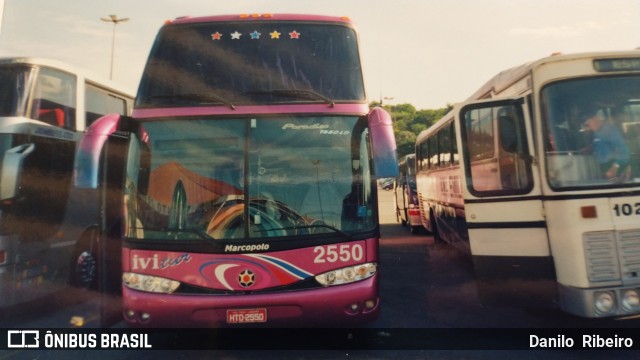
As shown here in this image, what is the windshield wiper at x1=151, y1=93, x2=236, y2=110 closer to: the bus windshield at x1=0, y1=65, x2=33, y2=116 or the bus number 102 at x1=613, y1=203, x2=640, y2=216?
the bus windshield at x1=0, y1=65, x2=33, y2=116

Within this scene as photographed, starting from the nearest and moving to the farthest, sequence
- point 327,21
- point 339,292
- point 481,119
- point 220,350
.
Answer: point 339,292 → point 220,350 → point 327,21 → point 481,119

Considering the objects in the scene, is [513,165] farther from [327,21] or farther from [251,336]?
[251,336]

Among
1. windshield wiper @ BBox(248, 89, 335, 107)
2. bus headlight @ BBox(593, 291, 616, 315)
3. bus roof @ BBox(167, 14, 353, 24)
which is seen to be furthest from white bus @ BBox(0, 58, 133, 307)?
bus headlight @ BBox(593, 291, 616, 315)

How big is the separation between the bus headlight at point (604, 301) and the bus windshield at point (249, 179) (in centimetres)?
236

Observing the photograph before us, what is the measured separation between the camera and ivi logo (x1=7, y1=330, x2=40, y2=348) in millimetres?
5504

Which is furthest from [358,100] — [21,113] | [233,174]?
[21,113]

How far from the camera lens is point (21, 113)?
6.64 meters

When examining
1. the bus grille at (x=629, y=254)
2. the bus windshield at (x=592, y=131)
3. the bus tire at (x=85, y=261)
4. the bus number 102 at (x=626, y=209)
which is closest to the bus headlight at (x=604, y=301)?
the bus grille at (x=629, y=254)

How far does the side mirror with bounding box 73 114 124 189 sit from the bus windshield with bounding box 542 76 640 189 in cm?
→ 472

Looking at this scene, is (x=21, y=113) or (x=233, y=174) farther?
(x=21, y=113)

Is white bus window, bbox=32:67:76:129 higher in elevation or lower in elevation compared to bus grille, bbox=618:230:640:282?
higher

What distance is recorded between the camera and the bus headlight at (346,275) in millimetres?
4887

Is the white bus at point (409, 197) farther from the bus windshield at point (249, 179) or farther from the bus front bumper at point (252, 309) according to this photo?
the bus front bumper at point (252, 309)

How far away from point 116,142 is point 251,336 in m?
2.94
